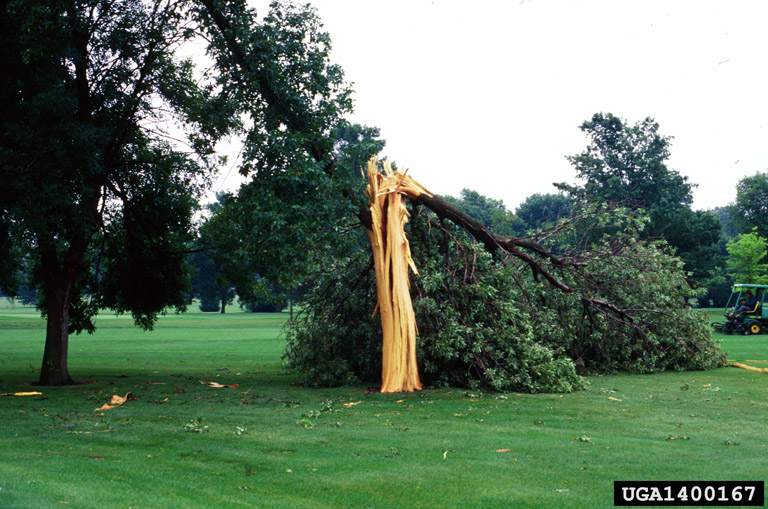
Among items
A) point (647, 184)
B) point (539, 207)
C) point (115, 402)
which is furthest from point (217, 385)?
point (539, 207)

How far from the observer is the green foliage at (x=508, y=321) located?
44.0 ft

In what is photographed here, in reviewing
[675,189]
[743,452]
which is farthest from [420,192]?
[675,189]

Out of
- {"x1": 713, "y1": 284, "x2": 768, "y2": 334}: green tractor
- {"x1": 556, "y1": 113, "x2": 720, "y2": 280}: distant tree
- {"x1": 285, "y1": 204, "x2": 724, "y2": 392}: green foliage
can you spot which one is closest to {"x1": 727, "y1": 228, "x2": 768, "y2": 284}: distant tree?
{"x1": 556, "y1": 113, "x2": 720, "y2": 280}: distant tree

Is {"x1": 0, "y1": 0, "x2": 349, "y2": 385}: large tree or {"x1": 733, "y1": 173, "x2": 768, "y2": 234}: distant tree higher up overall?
{"x1": 733, "y1": 173, "x2": 768, "y2": 234}: distant tree

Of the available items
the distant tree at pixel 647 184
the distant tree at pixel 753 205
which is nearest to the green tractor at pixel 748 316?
the distant tree at pixel 647 184

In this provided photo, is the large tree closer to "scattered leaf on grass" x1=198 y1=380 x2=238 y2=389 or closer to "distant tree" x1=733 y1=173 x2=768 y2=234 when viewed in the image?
"scattered leaf on grass" x1=198 y1=380 x2=238 y2=389

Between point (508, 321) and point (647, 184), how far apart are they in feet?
127

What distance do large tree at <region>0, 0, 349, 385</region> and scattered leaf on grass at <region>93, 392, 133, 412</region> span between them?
308 centimetres

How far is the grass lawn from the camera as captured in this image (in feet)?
20.1

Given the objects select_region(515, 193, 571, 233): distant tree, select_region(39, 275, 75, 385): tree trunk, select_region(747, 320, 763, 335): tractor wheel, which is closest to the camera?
select_region(39, 275, 75, 385): tree trunk

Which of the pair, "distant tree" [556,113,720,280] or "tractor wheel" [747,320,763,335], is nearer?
"tractor wheel" [747,320,763,335]

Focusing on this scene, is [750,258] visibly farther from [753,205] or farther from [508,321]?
[508,321]

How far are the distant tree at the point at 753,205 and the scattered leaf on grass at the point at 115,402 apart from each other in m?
67.5

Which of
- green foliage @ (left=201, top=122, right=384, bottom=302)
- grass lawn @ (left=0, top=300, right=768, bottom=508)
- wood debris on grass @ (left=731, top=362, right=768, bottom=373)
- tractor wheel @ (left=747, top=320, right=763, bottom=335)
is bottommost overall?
grass lawn @ (left=0, top=300, right=768, bottom=508)
